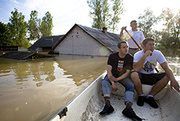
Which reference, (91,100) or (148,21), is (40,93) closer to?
(91,100)

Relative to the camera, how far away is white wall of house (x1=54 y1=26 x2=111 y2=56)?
26.3m

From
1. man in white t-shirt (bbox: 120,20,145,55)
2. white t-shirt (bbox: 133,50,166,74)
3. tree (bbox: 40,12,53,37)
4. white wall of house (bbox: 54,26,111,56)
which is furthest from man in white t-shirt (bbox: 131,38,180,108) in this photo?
tree (bbox: 40,12,53,37)

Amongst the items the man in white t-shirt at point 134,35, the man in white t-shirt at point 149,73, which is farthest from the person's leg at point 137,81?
the man in white t-shirt at point 134,35

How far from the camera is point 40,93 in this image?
275 inches

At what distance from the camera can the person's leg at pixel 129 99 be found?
3815mm

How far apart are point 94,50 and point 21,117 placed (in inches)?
873

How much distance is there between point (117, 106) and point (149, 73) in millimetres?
970

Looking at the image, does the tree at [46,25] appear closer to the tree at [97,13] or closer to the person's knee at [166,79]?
the tree at [97,13]

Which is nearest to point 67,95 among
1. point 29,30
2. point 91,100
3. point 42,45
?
point 91,100

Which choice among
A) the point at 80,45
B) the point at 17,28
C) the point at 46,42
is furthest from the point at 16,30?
the point at 80,45

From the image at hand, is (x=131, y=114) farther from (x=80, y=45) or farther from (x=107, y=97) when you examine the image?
(x=80, y=45)

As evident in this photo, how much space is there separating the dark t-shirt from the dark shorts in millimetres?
409

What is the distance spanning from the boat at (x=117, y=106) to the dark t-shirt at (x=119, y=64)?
44 centimetres

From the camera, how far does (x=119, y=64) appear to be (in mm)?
4641
